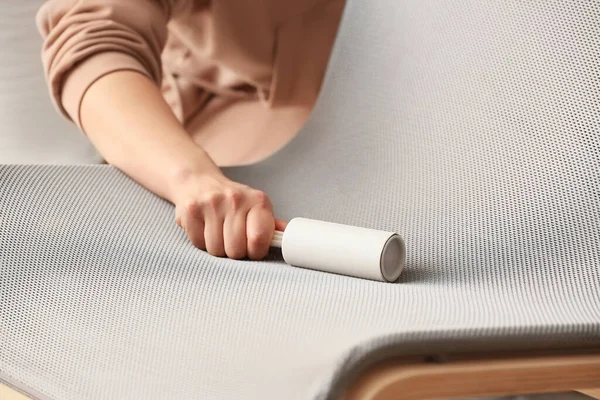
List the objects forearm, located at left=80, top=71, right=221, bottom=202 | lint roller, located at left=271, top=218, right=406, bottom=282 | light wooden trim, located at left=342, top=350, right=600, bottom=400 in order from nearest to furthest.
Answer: light wooden trim, located at left=342, top=350, right=600, bottom=400
lint roller, located at left=271, top=218, right=406, bottom=282
forearm, located at left=80, top=71, right=221, bottom=202

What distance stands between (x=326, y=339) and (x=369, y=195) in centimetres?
27

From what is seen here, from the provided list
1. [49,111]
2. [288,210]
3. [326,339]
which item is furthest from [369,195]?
[49,111]

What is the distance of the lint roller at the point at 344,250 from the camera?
52 centimetres

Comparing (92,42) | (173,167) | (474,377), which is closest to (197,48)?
(92,42)

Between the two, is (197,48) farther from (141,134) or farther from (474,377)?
(474,377)

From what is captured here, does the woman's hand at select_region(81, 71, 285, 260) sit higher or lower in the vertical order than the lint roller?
higher

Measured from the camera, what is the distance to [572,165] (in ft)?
1.81

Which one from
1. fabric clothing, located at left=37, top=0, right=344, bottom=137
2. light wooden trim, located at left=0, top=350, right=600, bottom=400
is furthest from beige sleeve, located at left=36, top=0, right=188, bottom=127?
light wooden trim, located at left=0, top=350, right=600, bottom=400

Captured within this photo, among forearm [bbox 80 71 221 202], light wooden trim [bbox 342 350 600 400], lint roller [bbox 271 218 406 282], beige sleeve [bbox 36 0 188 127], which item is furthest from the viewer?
beige sleeve [bbox 36 0 188 127]

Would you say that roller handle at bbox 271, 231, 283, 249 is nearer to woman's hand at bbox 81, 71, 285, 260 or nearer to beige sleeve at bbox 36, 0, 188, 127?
woman's hand at bbox 81, 71, 285, 260

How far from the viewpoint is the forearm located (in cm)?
65

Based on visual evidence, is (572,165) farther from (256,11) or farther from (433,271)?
(256,11)

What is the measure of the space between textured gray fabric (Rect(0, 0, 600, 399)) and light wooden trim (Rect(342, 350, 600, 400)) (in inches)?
0.4

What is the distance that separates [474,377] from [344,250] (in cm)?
15
